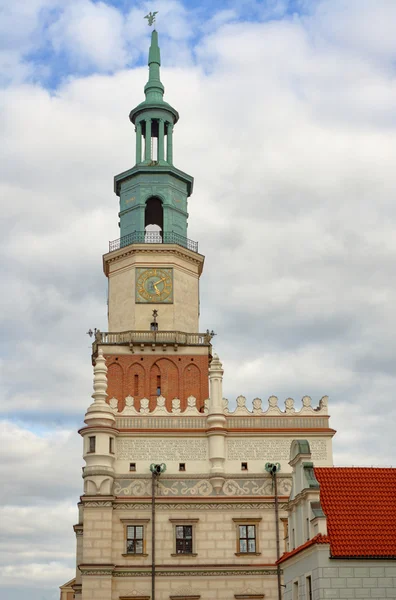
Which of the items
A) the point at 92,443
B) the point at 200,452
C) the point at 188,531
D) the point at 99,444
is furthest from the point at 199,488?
the point at 92,443

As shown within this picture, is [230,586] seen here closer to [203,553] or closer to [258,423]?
[203,553]

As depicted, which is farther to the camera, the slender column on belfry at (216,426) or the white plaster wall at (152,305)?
the white plaster wall at (152,305)

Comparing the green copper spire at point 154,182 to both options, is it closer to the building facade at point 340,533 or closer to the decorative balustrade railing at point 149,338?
the decorative balustrade railing at point 149,338

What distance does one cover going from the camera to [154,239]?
207 ft

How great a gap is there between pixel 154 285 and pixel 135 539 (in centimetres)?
1682

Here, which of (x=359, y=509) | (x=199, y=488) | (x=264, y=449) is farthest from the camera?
(x=264, y=449)

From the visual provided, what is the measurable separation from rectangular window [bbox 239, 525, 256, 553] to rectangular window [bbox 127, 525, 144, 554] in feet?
17.8

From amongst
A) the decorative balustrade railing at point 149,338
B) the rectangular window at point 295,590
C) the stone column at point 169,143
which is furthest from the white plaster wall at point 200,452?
the stone column at point 169,143

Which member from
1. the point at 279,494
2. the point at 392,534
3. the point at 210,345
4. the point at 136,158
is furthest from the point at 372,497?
the point at 136,158

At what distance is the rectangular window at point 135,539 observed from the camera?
51.7m

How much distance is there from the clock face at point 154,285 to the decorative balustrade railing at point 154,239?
212 centimetres

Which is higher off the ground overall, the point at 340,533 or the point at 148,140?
the point at 148,140

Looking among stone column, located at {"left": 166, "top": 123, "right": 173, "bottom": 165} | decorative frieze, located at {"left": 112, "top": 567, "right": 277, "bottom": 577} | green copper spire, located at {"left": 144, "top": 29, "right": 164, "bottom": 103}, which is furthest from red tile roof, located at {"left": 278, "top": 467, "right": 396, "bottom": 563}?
green copper spire, located at {"left": 144, "top": 29, "right": 164, "bottom": 103}

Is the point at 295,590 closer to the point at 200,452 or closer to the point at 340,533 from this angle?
the point at 340,533
